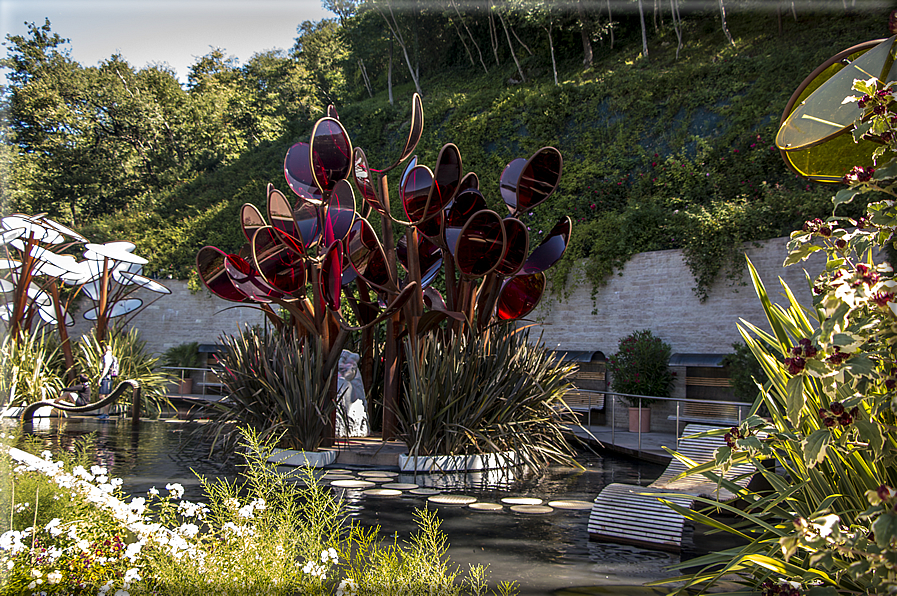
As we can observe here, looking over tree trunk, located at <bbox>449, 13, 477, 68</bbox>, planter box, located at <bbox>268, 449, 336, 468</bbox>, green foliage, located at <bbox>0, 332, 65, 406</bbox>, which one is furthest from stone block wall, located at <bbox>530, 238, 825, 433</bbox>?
tree trunk, located at <bbox>449, 13, 477, 68</bbox>

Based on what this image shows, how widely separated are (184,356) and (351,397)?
1153 centimetres

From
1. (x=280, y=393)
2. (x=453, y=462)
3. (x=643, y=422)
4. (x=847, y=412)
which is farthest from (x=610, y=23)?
(x=847, y=412)

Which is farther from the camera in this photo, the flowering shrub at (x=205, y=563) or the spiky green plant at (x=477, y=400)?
the spiky green plant at (x=477, y=400)

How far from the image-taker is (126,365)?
1276 cm

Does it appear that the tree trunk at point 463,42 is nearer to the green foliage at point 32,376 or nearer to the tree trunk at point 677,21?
the tree trunk at point 677,21

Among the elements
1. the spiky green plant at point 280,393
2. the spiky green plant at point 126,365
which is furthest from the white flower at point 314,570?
the spiky green plant at point 126,365

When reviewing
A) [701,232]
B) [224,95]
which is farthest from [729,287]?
[224,95]

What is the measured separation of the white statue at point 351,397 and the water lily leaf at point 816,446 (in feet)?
22.4

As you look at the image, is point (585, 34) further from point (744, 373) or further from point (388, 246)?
point (388, 246)

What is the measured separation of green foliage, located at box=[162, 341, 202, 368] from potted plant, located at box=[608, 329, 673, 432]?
12153 mm

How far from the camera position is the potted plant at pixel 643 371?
11094 mm

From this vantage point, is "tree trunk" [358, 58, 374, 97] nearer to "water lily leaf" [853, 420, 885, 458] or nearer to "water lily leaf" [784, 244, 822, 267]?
"water lily leaf" [784, 244, 822, 267]

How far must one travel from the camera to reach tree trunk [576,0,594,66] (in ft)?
73.3

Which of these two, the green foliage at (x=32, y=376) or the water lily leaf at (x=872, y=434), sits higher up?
the water lily leaf at (x=872, y=434)
